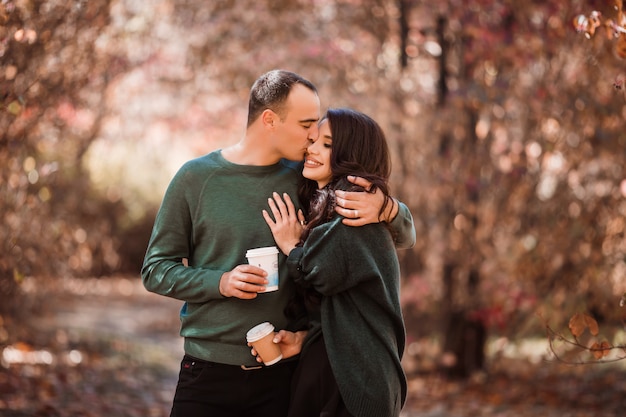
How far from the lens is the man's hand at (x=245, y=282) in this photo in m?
2.79

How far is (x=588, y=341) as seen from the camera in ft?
22.5

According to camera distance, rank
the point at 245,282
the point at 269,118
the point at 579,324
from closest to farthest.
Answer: the point at 245,282 < the point at 269,118 < the point at 579,324

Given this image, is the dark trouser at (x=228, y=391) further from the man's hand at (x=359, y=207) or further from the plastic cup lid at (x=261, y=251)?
the man's hand at (x=359, y=207)

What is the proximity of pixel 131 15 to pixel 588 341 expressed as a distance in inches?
207

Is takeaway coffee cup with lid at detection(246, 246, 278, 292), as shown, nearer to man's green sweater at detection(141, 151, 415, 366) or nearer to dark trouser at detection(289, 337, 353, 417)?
man's green sweater at detection(141, 151, 415, 366)

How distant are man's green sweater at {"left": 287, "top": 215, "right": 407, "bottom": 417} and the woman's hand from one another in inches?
2.5

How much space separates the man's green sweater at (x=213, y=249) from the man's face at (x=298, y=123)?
19cm

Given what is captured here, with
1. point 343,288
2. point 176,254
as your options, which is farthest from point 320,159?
point 176,254

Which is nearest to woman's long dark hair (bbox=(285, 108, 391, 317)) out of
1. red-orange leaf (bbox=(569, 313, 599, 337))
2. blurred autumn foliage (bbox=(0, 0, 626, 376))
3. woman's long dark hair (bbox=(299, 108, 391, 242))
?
woman's long dark hair (bbox=(299, 108, 391, 242))

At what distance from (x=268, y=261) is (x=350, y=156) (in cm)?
55

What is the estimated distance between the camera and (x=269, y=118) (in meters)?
3.13

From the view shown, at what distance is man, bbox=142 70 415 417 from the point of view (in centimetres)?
295

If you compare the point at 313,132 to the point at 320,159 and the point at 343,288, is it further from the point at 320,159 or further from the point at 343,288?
the point at 343,288

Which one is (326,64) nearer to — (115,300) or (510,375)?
(510,375)
